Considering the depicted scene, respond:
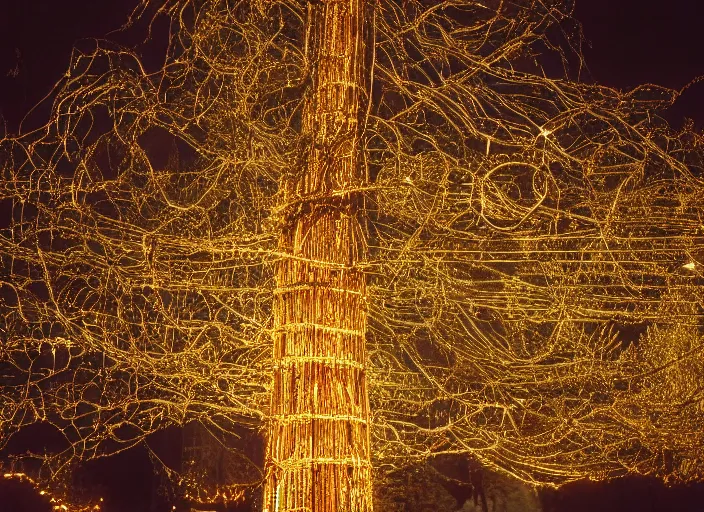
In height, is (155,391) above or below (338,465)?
above

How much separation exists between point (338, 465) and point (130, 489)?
146 cm

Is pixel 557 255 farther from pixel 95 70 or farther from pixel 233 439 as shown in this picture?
pixel 233 439

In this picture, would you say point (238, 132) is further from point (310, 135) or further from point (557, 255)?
point (557, 255)

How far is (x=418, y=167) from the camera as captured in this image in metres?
1.43

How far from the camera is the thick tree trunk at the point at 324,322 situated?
1.24m

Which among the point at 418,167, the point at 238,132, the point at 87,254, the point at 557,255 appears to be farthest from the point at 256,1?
the point at 557,255

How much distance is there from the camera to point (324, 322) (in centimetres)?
131

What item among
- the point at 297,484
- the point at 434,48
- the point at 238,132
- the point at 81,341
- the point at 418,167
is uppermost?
the point at 434,48

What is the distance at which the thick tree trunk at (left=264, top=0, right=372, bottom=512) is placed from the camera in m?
1.24

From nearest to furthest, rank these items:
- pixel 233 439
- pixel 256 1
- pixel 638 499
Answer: pixel 256 1 < pixel 233 439 < pixel 638 499

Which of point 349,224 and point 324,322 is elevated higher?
point 349,224

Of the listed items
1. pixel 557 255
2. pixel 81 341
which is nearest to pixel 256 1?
pixel 81 341

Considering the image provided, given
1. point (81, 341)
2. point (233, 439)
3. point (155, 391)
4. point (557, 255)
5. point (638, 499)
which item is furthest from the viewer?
point (638, 499)

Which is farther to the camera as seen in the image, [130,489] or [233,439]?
[233,439]
